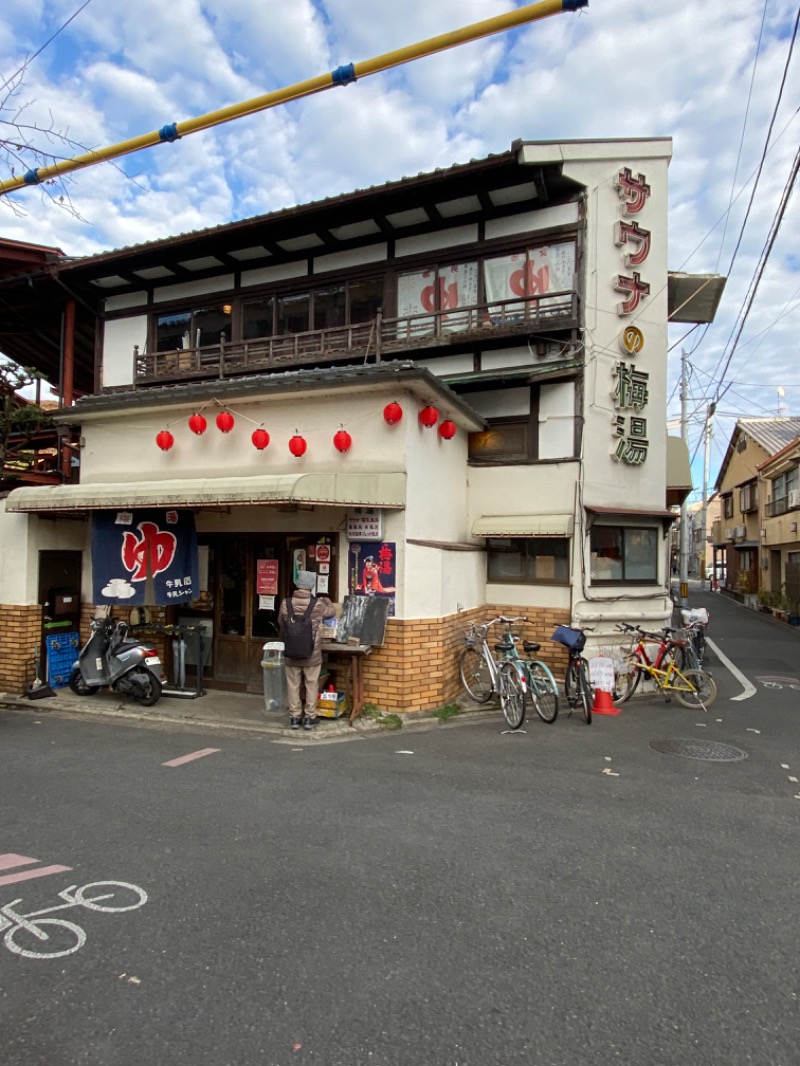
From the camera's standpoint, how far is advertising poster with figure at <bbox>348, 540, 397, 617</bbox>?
7852 millimetres

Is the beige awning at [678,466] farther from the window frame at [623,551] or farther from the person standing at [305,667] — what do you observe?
the person standing at [305,667]

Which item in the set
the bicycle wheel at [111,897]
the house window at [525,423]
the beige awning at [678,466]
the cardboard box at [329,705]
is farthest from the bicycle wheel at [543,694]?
the beige awning at [678,466]

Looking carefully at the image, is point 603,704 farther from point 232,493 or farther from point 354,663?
point 232,493

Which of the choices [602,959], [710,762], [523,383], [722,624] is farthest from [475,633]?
[722,624]

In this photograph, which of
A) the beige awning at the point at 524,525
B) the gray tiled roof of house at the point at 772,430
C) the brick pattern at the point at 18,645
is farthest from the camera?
the gray tiled roof of house at the point at 772,430

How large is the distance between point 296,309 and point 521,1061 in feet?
40.9

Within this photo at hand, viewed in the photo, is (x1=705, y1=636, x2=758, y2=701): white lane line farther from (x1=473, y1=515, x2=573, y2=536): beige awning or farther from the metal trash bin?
the metal trash bin

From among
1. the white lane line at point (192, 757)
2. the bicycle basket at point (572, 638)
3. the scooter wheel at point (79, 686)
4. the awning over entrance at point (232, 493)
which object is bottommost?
the white lane line at point (192, 757)

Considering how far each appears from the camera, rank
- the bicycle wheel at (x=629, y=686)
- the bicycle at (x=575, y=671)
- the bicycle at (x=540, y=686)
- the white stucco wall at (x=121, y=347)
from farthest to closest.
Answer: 1. the white stucco wall at (x=121, y=347)
2. the bicycle wheel at (x=629, y=686)
3. the bicycle at (x=575, y=671)
4. the bicycle at (x=540, y=686)

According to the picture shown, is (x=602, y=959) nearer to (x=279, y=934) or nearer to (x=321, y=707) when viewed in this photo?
(x=279, y=934)

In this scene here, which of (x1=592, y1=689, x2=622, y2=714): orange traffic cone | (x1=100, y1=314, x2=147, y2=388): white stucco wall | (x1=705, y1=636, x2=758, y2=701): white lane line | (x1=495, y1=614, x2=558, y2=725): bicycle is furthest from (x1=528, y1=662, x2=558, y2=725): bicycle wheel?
(x1=100, y1=314, x2=147, y2=388): white stucco wall

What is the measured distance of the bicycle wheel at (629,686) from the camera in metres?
9.53

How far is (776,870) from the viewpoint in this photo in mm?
4152

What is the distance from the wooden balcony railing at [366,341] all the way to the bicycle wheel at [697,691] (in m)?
5.99
